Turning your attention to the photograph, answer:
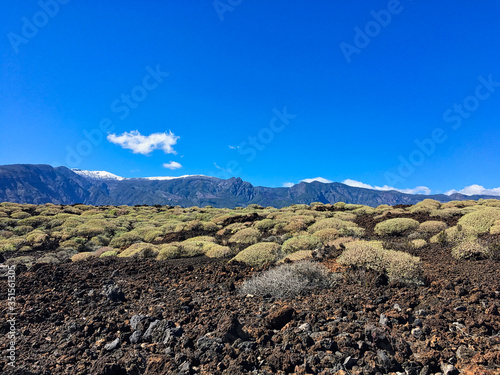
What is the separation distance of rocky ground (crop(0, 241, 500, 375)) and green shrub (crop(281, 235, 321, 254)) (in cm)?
481

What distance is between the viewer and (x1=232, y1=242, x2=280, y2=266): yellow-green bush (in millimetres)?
10320

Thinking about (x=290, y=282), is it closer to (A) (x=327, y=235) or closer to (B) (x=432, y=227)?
(A) (x=327, y=235)

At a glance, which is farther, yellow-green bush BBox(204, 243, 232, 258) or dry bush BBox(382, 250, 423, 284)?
yellow-green bush BBox(204, 243, 232, 258)

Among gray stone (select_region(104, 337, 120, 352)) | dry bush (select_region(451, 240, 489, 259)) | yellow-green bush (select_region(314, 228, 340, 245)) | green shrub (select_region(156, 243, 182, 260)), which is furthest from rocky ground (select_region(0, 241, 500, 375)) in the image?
yellow-green bush (select_region(314, 228, 340, 245))

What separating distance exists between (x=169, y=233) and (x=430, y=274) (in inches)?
717

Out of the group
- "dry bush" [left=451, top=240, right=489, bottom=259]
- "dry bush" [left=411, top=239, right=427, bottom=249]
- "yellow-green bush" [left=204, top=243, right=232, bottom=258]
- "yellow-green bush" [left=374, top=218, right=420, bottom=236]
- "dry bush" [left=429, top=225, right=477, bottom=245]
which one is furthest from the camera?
"yellow-green bush" [left=374, top=218, right=420, bottom=236]

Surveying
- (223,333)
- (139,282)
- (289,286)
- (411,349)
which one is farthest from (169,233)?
(411,349)

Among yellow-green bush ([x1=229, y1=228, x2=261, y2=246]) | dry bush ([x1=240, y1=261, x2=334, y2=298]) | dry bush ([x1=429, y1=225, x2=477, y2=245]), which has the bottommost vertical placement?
dry bush ([x1=240, y1=261, x2=334, y2=298])

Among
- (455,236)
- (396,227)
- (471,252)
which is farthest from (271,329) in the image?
(396,227)

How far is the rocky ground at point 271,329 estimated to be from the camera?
3443 mm

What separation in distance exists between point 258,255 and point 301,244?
2.35m

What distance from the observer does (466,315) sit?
14.2 feet

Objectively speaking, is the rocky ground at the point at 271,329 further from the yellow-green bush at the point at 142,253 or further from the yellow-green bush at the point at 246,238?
the yellow-green bush at the point at 246,238

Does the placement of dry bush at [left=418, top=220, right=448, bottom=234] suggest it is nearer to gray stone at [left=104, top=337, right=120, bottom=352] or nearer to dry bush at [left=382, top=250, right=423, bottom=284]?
dry bush at [left=382, top=250, right=423, bottom=284]
